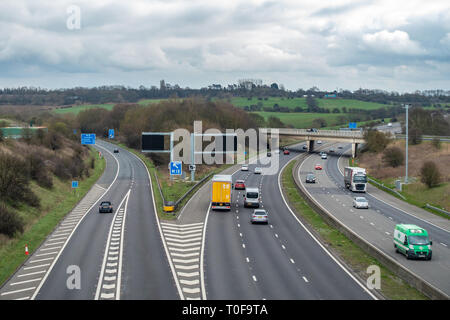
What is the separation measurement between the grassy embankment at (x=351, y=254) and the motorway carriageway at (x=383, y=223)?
1557 millimetres

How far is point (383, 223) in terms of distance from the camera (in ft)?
150

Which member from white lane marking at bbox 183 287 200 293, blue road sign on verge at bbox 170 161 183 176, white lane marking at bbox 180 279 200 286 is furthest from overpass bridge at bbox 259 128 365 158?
white lane marking at bbox 183 287 200 293

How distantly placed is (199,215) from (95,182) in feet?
110

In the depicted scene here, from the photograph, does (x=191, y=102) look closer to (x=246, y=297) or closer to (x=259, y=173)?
(x=259, y=173)

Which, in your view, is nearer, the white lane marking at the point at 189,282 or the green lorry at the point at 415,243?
the white lane marking at the point at 189,282

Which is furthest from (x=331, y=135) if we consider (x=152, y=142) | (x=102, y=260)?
(x=102, y=260)

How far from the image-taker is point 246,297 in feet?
80.1

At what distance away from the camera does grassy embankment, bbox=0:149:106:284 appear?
33250mm

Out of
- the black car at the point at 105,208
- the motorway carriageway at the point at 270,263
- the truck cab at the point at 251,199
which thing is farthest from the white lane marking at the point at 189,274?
the truck cab at the point at 251,199

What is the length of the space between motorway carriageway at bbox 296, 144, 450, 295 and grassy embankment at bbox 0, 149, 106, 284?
2413 cm

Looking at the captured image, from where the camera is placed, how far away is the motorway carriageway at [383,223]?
3025 centimetres

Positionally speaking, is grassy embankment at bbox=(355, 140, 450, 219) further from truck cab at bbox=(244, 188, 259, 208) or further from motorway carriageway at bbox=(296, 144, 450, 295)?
truck cab at bbox=(244, 188, 259, 208)

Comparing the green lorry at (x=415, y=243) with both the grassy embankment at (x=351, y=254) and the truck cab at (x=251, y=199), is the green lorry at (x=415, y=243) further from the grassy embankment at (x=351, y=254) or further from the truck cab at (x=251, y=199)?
the truck cab at (x=251, y=199)

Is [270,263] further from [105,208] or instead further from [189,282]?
[105,208]
